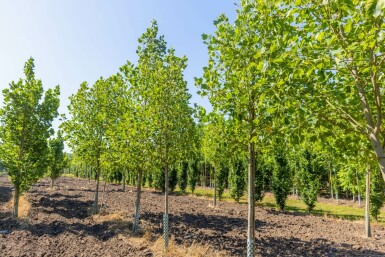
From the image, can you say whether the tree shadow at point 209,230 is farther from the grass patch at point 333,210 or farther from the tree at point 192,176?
the tree at point 192,176

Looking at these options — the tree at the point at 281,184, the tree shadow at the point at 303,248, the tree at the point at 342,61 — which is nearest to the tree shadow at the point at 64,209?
the tree shadow at the point at 303,248

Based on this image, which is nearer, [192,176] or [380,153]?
[380,153]

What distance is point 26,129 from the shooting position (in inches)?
677

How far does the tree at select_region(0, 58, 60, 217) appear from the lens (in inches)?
655

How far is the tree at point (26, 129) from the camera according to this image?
1662cm

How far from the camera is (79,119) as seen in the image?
19.2m

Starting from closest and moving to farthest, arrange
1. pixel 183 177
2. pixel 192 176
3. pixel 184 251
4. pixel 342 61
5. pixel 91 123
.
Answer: pixel 342 61, pixel 184 251, pixel 91 123, pixel 192 176, pixel 183 177

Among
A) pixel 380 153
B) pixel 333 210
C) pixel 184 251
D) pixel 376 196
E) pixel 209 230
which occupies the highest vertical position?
pixel 380 153

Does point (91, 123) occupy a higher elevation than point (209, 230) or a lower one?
higher

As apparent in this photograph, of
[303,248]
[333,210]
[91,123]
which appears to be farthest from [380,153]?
[333,210]

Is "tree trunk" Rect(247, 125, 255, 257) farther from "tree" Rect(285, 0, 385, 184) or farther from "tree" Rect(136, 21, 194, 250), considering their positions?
"tree" Rect(136, 21, 194, 250)

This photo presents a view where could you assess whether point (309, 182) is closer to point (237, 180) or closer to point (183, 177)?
point (237, 180)

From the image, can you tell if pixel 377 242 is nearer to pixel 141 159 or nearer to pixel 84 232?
pixel 141 159

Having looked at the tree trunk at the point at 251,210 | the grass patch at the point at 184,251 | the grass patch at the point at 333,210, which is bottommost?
the grass patch at the point at 333,210
